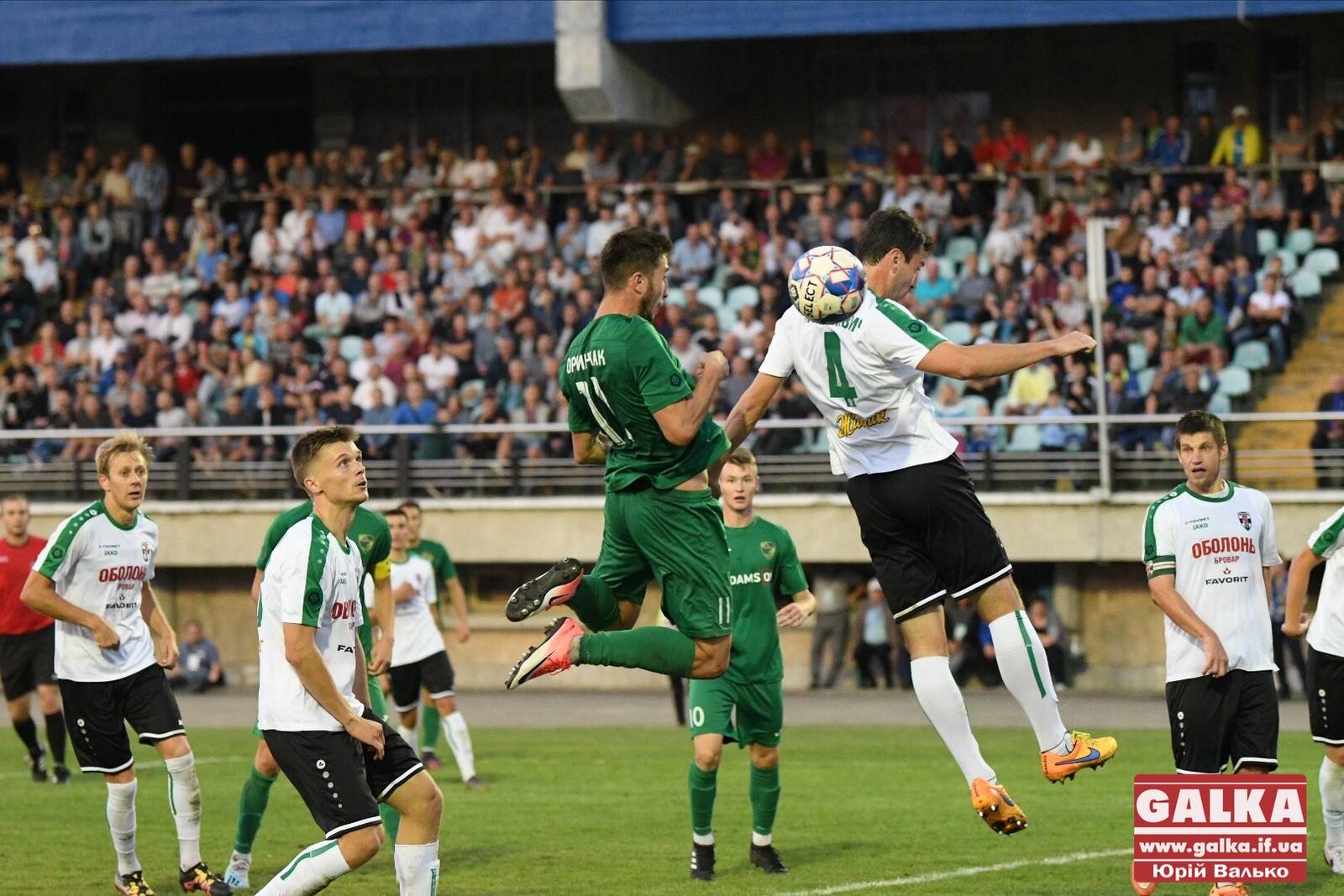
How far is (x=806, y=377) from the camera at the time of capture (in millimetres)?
9094

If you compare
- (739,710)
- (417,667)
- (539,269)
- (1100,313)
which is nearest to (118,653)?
(739,710)

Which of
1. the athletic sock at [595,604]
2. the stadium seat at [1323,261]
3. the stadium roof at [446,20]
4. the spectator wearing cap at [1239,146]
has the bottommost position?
the athletic sock at [595,604]

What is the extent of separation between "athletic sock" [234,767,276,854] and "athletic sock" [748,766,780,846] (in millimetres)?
2657

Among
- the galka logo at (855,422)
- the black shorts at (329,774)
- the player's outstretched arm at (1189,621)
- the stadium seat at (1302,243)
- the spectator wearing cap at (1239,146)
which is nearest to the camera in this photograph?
the black shorts at (329,774)

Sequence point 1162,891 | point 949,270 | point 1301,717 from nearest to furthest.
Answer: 1. point 1162,891
2. point 1301,717
3. point 949,270

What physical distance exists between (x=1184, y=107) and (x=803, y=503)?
8525mm

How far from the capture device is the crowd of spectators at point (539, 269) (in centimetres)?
2309

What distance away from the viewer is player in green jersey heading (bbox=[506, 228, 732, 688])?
8641mm

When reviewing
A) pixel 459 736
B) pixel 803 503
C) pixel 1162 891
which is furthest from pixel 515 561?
pixel 1162 891

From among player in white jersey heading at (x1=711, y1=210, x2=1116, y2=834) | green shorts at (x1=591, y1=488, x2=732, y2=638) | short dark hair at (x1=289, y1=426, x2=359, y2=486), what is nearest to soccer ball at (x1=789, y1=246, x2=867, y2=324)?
player in white jersey heading at (x1=711, y1=210, x2=1116, y2=834)

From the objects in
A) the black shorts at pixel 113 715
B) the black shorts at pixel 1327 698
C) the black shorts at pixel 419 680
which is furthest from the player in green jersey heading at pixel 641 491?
the black shorts at pixel 419 680

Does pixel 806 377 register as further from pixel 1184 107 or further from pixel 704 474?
pixel 1184 107

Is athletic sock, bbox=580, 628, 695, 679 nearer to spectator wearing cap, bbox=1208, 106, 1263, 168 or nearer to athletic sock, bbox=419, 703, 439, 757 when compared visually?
athletic sock, bbox=419, 703, 439, 757

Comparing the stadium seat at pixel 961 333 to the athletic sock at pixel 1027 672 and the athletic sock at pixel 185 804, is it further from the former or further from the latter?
the athletic sock at pixel 1027 672
